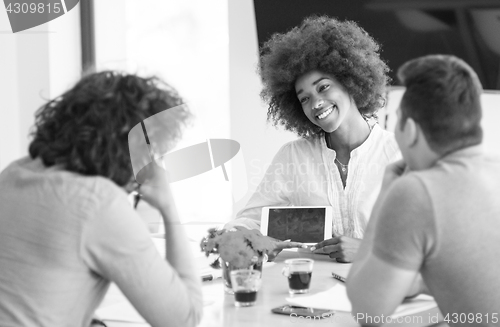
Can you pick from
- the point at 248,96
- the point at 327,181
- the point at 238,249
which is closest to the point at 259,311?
the point at 238,249

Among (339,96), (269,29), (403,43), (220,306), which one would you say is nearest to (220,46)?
(269,29)

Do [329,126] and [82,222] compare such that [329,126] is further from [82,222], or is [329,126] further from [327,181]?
[82,222]

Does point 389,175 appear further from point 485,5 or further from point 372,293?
point 485,5

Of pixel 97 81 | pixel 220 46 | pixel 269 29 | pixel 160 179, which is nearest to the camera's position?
pixel 97 81

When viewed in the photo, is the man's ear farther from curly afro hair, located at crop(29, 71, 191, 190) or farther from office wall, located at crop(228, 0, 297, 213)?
office wall, located at crop(228, 0, 297, 213)

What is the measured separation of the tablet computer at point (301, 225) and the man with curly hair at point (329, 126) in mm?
217

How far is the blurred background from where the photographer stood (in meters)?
3.08

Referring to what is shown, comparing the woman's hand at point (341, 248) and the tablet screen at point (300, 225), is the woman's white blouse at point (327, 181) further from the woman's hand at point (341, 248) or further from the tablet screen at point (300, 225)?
the woman's hand at point (341, 248)

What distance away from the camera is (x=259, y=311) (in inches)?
55.1

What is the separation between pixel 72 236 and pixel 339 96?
1.72 m

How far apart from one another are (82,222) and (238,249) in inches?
23.3

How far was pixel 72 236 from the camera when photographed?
105 cm

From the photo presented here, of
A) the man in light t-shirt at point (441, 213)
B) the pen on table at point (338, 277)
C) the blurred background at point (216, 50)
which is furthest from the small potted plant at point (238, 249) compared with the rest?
the blurred background at point (216, 50)

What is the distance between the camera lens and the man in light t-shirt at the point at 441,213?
40.5 inches
